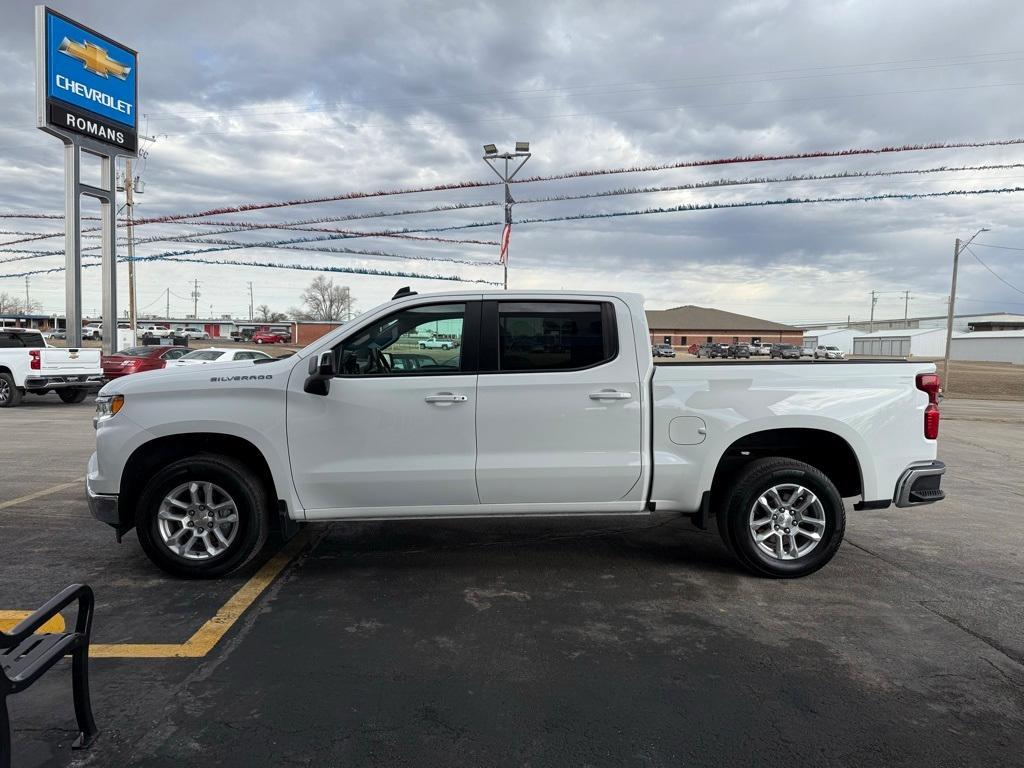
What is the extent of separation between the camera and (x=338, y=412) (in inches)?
181

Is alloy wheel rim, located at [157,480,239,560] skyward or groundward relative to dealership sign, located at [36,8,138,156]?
groundward

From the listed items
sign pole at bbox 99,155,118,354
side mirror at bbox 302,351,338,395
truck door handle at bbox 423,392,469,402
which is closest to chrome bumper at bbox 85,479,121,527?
side mirror at bbox 302,351,338,395

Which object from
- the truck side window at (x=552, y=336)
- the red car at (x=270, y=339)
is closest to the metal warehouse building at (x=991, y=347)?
the red car at (x=270, y=339)

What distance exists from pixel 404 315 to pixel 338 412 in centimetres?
80

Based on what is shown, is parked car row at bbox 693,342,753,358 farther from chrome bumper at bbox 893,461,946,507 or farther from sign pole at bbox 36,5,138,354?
chrome bumper at bbox 893,461,946,507

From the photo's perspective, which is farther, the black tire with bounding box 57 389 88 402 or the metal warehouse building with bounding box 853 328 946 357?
the metal warehouse building with bounding box 853 328 946 357

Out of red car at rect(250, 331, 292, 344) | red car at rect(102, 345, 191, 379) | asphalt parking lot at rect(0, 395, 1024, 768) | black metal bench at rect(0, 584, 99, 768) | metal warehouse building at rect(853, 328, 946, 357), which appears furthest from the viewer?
metal warehouse building at rect(853, 328, 946, 357)

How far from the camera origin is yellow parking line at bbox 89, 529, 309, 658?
3.66 meters

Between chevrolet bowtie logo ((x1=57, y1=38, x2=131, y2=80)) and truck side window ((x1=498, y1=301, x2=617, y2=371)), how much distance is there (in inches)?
863

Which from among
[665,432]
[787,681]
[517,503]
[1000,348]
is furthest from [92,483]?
[1000,348]

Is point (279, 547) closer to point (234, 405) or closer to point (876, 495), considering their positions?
point (234, 405)

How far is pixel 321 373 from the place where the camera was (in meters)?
4.49

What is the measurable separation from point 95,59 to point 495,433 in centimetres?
2312

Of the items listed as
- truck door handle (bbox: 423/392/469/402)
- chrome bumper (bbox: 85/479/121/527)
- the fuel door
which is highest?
truck door handle (bbox: 423/392/469/402)
